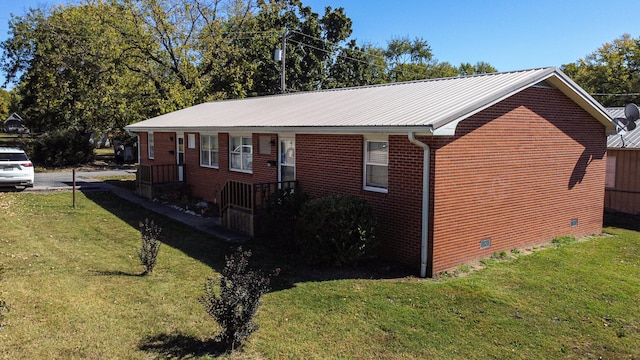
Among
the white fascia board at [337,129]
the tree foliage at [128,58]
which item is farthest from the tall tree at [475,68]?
the white fascia board at [337,129]

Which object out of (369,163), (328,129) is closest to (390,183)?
(369,163)

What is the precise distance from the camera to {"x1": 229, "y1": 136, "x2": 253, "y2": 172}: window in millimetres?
15508

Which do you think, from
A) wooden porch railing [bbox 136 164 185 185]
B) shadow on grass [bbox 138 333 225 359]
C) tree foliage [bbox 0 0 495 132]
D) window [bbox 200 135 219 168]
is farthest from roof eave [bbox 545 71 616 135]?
tree foliage [bbox 0 0 495 132]

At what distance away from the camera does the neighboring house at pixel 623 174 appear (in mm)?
16969

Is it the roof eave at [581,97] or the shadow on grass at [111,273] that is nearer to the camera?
the shadow on grass at [111,273]

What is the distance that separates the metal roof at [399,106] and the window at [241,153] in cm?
64

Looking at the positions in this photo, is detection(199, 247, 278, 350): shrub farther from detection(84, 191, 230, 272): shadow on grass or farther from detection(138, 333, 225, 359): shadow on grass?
detection(84, 191, 230, 272): shadow on grass

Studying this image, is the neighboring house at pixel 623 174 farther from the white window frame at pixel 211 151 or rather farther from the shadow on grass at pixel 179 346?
the shadow on grass at pixel 179 346

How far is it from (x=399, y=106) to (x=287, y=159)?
12.5ft

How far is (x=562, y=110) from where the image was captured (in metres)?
12.4

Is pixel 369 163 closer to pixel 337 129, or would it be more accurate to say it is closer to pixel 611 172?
pixel 337 129

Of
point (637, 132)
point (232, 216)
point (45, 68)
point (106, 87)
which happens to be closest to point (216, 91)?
point (106, 87)

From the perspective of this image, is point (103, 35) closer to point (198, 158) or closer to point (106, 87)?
point (106, 87)

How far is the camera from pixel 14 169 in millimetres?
18781
